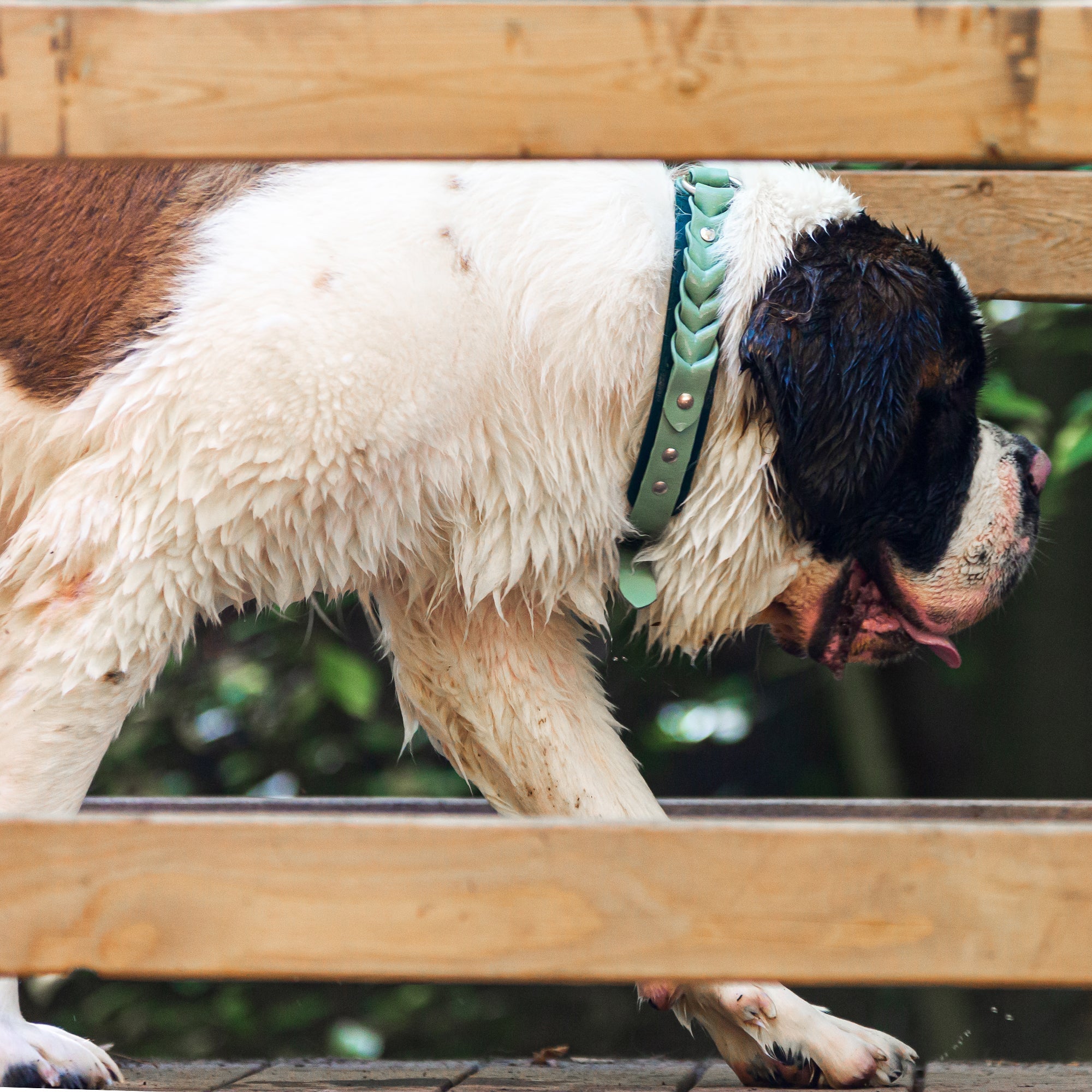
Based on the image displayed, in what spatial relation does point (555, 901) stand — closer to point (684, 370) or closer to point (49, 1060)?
point (684, 370)

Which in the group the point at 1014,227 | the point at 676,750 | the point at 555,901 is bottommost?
the point at 676,750

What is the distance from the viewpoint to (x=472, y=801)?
2545mm

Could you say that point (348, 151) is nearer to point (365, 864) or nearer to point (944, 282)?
point (365, 864)

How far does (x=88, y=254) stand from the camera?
1.89m

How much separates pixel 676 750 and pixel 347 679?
1.02m

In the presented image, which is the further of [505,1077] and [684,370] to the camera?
[505,1077]

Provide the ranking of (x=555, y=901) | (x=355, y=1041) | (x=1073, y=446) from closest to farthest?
1. (x=555, y=901)
2. (x=1073, y=446)
3. (x=355, y=1041)

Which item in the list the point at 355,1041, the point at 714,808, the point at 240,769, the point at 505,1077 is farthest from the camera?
the point at 240,769

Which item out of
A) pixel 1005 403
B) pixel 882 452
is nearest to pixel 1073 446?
pixel 1005 403

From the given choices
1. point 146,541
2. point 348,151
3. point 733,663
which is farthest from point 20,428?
point 733,663

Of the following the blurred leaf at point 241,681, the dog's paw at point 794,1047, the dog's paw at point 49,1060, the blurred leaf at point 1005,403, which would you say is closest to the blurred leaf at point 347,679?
the blurred leaf at point 241,681

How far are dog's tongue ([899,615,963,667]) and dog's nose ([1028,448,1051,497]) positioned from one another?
294 millimetres

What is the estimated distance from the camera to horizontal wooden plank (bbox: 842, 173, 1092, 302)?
233 centimetres

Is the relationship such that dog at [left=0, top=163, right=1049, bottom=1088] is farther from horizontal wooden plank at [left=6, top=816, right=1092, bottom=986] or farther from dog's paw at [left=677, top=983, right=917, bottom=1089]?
horizontal wooden plank at [left=6, top=816, right=1092, bottom=986]
